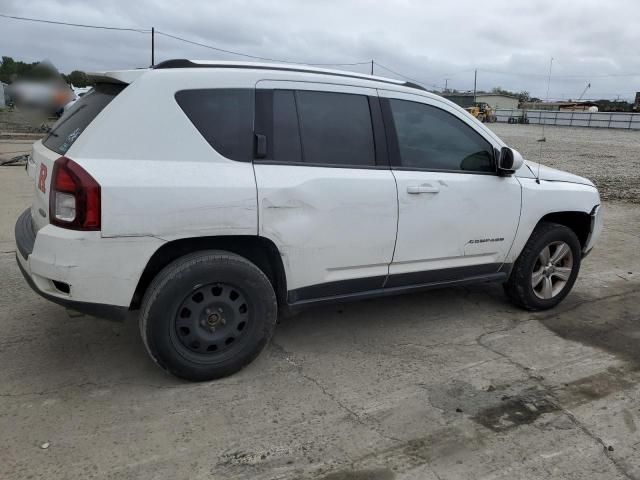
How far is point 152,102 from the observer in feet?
10.2

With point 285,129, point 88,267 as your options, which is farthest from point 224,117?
point 88,267

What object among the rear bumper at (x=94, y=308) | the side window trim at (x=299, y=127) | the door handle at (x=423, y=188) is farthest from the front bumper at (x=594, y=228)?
the rear bumper at (x=94, y=308)

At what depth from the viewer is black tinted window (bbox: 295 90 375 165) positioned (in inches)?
139

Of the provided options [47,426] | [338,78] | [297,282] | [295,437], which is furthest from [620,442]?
[47,426]

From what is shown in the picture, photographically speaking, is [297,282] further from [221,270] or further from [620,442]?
[620,442]

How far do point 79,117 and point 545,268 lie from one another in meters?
3.85

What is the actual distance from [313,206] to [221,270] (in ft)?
2.29

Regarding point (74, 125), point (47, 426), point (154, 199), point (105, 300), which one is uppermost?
point (74, 125)

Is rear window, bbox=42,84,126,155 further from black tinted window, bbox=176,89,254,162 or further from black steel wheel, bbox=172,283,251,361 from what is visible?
black steel wheel, bbox=172,283,251,361

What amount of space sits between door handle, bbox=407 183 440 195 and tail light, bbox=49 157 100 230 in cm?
201

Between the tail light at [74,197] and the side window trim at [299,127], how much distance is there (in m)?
0.96

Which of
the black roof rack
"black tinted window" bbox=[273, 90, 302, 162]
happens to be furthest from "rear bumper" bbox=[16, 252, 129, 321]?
the black roof rack

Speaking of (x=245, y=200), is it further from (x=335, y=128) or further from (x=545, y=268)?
(x=545, y=268)

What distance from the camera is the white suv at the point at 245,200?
9.75ft
